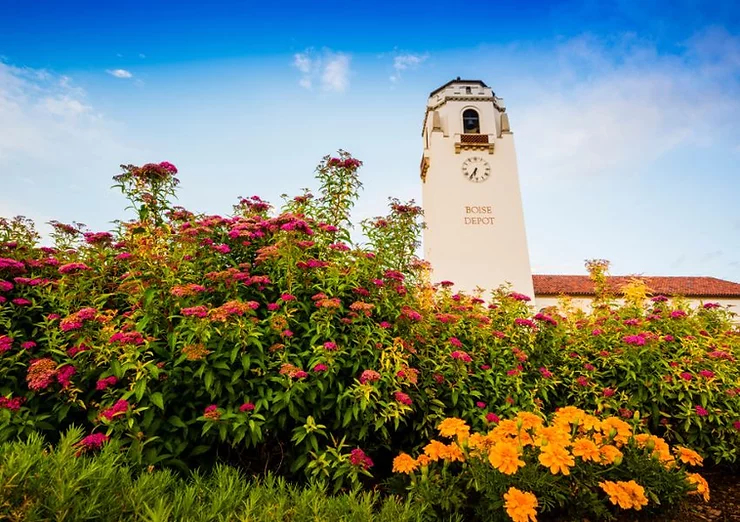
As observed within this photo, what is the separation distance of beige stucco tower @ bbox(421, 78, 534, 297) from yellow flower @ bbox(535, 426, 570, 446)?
1493 centimetres

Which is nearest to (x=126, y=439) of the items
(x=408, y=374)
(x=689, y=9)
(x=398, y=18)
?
(x=408, y=374)

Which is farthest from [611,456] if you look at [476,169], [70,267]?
[476,169]

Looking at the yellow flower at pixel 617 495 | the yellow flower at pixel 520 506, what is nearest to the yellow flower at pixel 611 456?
the yellow flower at pixel 617 495

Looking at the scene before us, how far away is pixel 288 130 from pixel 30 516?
5.83 metres

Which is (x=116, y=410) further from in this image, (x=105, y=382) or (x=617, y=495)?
(x=617, y=495)

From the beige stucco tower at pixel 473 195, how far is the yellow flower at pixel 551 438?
1493 centimetres

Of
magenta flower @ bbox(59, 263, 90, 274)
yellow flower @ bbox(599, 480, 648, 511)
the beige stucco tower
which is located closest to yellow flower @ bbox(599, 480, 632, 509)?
yellow flower @ bbox(599, 480, 648, 511)

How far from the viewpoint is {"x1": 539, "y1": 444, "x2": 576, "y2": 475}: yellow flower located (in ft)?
6.97

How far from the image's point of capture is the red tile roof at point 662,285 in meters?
22.2

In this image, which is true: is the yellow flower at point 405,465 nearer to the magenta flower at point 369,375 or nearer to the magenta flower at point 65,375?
the magenta flower at point 369,375

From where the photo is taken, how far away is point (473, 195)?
62.5 feet

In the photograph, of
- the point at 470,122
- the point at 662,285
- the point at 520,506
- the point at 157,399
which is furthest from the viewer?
the point at 662,285

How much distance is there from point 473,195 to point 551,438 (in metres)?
17.7

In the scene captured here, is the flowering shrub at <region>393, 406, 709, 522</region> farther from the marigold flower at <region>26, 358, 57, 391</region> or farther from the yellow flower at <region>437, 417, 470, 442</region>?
the marigold flower at <region>26, 358, 57, 391</region>
